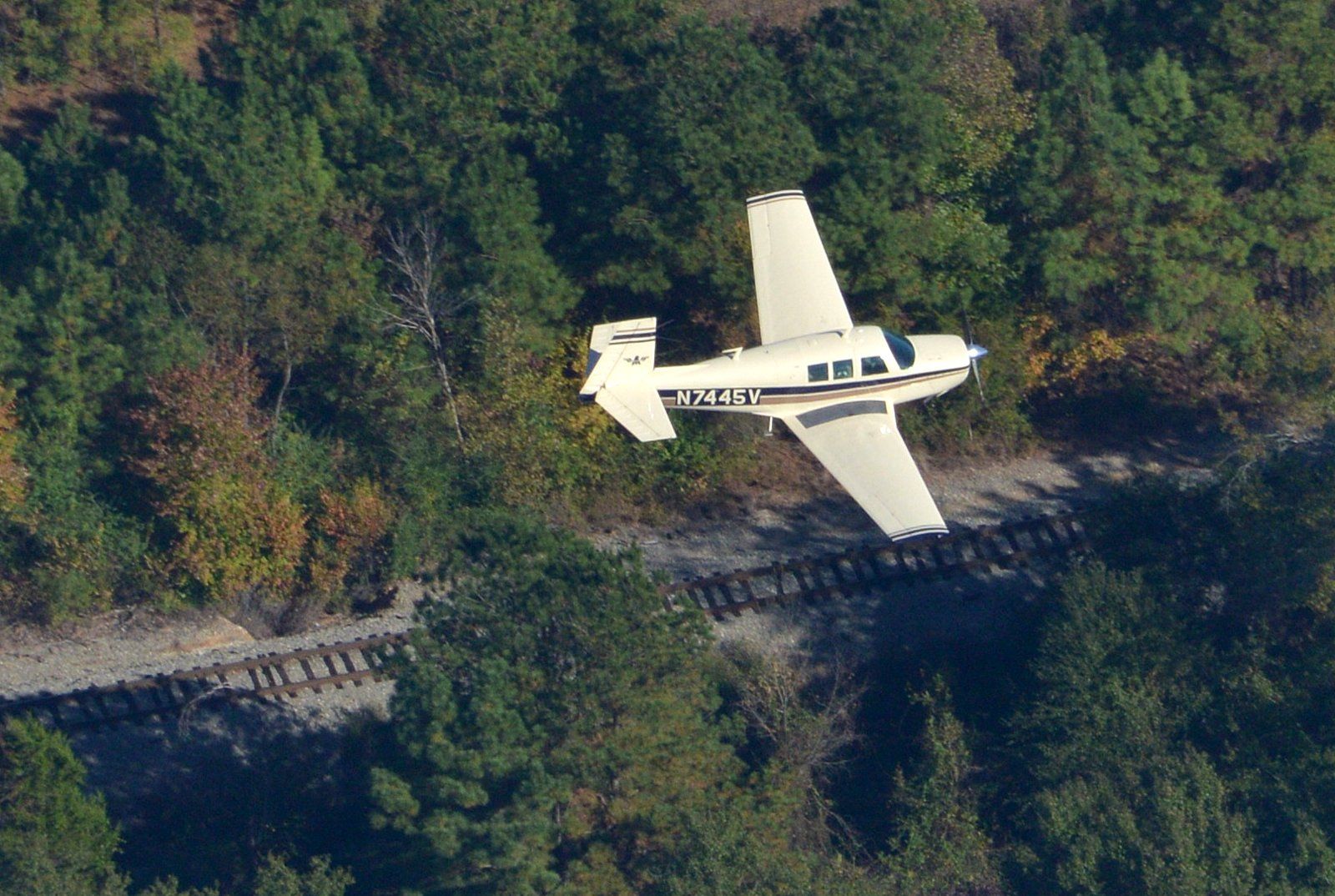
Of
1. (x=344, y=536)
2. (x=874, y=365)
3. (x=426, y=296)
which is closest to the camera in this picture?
(x=874, y=365)

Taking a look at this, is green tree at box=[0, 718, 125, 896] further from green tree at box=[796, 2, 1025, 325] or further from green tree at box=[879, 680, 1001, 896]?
green tree at box=[796, 2, 1025, 325]

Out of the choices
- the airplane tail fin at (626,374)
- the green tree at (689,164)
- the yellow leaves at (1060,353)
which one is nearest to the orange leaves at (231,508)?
the airplane tail fin at (626,374)

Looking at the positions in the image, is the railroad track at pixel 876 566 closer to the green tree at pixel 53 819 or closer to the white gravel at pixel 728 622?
the white gravel at pixel 728 622

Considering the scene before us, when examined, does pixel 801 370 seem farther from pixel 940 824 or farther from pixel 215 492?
pixel 215 492

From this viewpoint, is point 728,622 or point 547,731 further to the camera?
point 728,622

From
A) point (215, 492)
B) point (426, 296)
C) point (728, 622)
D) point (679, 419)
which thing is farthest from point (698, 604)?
point (215, 492)

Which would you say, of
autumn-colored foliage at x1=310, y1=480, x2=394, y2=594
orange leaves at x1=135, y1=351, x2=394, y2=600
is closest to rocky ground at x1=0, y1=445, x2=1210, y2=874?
autumn-colored foliage at x1=310, y1=480, x2=394, y2=594
